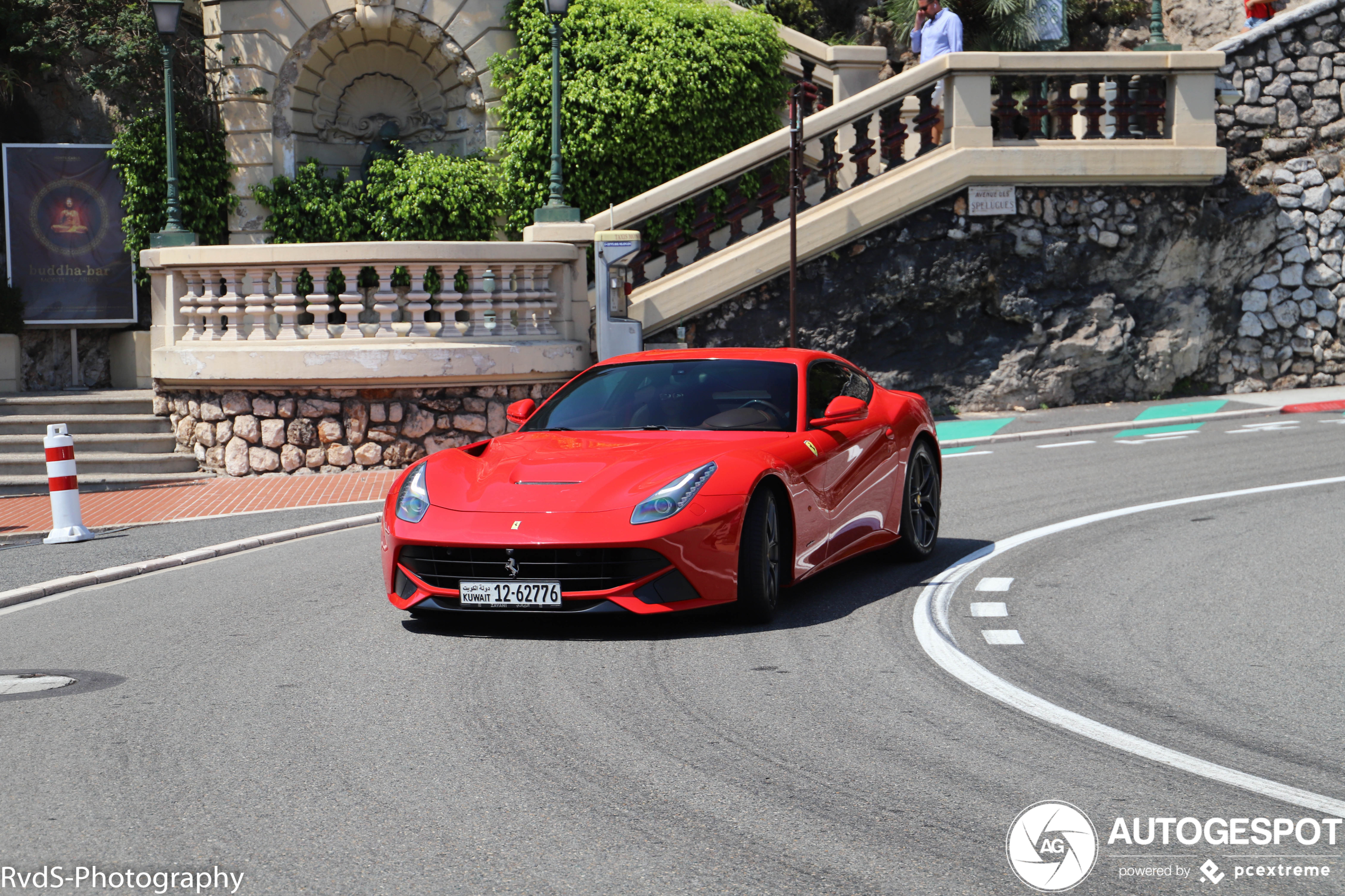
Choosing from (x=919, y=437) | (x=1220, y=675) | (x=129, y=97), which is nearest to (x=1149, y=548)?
(x=919, y=437)

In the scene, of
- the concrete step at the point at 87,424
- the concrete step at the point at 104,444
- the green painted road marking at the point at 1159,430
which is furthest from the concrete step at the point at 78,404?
the green painted road marking at the point at 1159,430

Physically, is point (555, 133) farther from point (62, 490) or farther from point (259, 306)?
point (62, 490)

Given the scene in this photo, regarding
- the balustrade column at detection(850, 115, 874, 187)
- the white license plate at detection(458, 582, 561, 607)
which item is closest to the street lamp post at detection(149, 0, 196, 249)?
the balustrade column at detection(850, 115, 874, 187)

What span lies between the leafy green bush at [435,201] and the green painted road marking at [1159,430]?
898 cm

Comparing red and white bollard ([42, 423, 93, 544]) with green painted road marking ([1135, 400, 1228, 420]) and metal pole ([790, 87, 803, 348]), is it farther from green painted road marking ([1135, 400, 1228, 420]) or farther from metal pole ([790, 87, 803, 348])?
green painted road marking ([1135, 400, 1228, 420])

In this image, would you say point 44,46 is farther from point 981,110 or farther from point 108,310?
point 981,110

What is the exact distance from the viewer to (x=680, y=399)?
28.0 ft

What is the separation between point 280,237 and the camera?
20594 millimetres

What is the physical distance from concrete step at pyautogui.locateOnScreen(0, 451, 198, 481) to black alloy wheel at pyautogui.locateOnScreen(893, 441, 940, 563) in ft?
29.0

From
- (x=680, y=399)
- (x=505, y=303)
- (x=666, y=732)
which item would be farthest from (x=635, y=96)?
(x=666, y=732)

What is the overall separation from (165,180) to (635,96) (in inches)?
257

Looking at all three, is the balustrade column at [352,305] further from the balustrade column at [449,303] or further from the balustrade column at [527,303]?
the balustrade column at [527,303]

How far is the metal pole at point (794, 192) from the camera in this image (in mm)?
16172

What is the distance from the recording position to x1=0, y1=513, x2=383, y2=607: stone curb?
923cm
